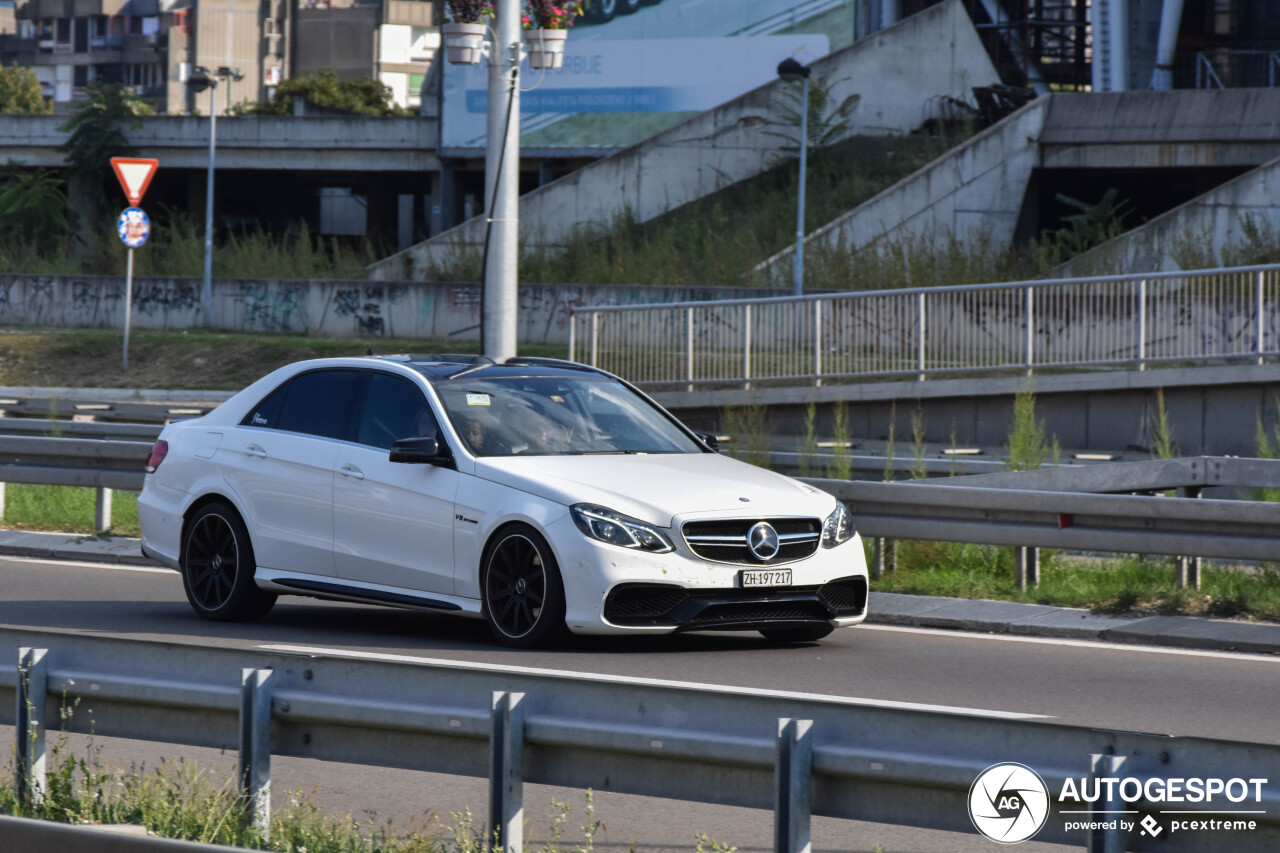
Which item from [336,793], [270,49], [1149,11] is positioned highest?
[270,49]

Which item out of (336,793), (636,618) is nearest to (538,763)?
(336,793)

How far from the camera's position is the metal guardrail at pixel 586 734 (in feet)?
12.2

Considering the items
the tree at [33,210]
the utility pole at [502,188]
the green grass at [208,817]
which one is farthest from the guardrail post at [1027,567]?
the tree at [33,210]

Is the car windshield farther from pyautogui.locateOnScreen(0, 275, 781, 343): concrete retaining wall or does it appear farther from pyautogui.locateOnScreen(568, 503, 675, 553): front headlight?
pyautogui.locateOnScreen(0, 275, 781, 343): concrete retaining wall

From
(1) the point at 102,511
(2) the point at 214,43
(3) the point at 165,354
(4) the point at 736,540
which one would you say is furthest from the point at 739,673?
(2) the point at 214,43

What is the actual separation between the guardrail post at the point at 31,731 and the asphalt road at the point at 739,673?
961 millimetres

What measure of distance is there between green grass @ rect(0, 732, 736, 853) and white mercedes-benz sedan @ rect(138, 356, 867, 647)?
11.9 feet

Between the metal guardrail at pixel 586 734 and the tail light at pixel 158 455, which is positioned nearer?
the metal guardrail at pixel 586 734

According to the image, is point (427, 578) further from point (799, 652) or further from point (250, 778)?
point (250, 778)

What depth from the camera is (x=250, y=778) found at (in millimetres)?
4676

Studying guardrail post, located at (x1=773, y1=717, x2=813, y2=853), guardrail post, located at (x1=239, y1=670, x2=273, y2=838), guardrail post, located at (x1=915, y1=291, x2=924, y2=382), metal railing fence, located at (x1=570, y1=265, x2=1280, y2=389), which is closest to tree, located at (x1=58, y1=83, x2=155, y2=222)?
metal railing fence, located at (x1=570, y1=265, x2=1280, y2=389)

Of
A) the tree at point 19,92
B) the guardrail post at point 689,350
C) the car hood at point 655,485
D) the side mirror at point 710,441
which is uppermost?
the tree at point 19,92

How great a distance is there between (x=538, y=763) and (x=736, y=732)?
55 cm

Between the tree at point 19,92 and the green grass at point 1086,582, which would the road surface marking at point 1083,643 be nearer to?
the green grass at point 1086,582
